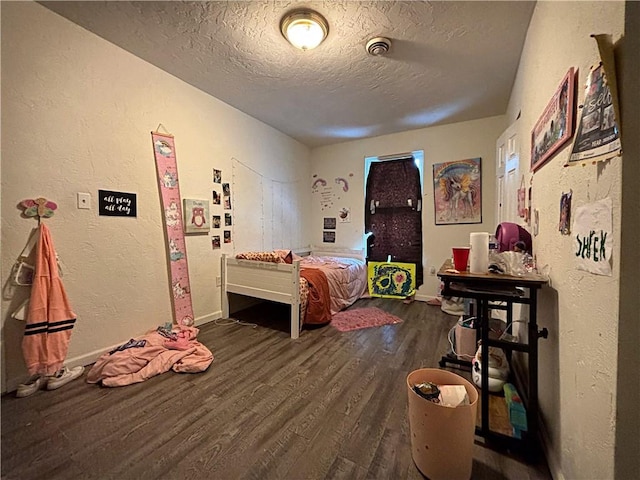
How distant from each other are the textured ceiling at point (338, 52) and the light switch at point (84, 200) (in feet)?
3.95

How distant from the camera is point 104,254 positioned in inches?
81.5

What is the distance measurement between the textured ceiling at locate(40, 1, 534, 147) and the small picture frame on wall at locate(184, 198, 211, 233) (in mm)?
1182

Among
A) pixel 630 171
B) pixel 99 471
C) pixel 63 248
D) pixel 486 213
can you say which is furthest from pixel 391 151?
pixel 99 471

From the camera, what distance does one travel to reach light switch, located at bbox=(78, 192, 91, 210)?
1.93 meters

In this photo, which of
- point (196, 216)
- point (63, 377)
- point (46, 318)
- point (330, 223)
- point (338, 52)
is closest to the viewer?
point (46, 318)

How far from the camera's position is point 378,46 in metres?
2.04

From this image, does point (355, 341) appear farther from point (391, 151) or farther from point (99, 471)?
point (391, 151)

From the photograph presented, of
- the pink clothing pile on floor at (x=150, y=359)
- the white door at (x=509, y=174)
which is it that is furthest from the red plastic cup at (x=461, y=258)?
the pink clothing pile on floor at (x=150, y=359)

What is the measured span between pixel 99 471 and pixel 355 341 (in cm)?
185

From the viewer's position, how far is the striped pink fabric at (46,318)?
5.27 ft

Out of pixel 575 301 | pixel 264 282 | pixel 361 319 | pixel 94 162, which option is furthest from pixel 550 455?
pixel 94 162

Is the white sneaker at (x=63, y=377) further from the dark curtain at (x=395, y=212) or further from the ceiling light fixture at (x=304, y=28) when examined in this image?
the dark curtain at (x=395, y=212)

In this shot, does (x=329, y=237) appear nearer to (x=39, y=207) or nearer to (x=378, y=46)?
(x=378, y=46)

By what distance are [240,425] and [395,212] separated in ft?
11.3
